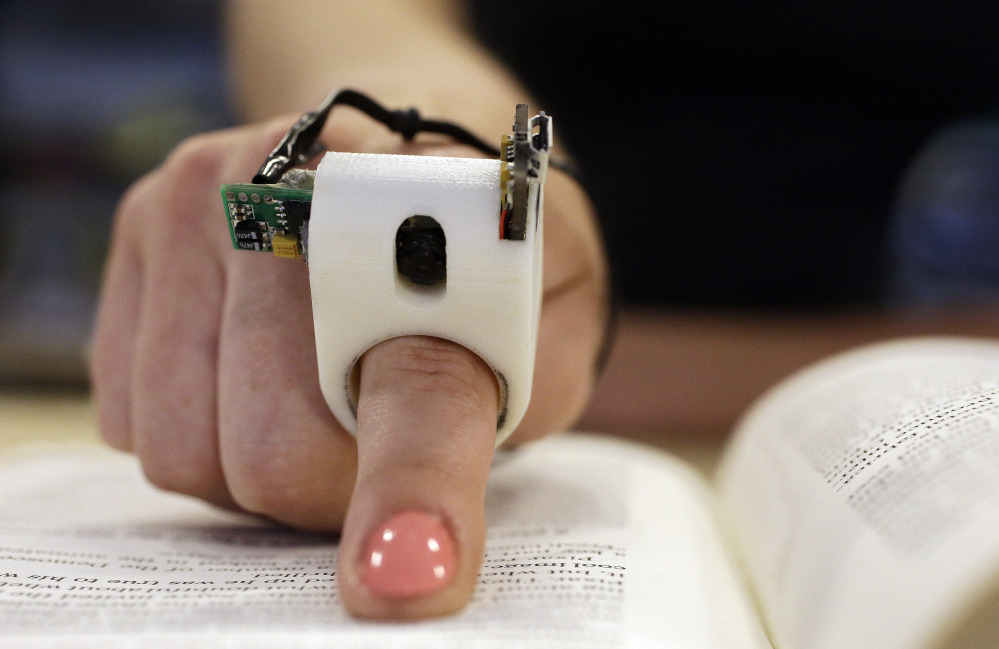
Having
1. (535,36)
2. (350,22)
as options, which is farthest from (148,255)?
(535,36)

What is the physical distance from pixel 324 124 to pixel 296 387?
137mm

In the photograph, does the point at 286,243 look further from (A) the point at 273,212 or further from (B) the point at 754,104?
(B) the point at 754,104

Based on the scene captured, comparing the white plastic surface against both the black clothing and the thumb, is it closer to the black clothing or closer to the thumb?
the thumb

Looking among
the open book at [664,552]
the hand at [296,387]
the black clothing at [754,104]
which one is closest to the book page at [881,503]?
the open book at [664,552]

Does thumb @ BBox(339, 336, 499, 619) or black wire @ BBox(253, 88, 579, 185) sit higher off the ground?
black wire @ BBox(253, 88, 579, 185)

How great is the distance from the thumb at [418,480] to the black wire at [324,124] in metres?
0.10

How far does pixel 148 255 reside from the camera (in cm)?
44

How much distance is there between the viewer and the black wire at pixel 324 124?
34cm

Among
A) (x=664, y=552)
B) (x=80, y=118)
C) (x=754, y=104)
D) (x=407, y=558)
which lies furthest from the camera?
(x=80, y=118)

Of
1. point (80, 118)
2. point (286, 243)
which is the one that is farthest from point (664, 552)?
point (80, 118)

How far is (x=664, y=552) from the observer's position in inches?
14.8

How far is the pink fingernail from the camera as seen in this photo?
10.5 inches

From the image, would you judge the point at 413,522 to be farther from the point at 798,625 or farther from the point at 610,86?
the point at 610,86

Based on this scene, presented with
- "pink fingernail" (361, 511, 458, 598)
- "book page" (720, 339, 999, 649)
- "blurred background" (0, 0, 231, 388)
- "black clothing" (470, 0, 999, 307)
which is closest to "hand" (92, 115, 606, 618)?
"pink fingernail" (361, 511, 458, 598)
